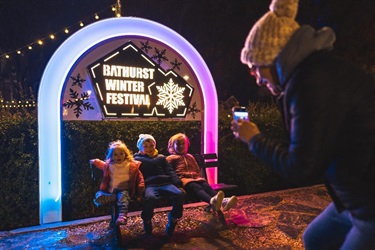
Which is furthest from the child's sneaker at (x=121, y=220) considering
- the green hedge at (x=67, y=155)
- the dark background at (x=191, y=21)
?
the dark background at (x=191, y=21)

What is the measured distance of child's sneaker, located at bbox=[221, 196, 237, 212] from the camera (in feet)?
15.3

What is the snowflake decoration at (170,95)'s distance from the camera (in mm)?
6098

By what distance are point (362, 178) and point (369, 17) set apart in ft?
43.7

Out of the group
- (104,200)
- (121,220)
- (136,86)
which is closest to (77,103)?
(136,86)

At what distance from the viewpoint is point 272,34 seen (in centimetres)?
170

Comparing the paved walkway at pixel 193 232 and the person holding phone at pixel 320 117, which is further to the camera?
the paved walkway at pixel 193 232

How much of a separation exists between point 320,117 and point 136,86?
4.67 metres

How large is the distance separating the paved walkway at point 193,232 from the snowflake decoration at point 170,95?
179 centimetres

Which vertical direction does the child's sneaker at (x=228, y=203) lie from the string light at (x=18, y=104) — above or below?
below

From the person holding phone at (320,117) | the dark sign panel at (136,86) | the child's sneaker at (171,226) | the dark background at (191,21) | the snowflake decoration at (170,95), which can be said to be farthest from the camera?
the dark background at (191,21)

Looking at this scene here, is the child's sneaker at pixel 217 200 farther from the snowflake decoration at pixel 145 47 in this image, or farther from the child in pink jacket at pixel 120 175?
the snowflake decoration at pixel 145 47

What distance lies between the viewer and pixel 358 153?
154 cm

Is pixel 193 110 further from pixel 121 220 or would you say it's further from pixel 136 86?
pixel 121 220

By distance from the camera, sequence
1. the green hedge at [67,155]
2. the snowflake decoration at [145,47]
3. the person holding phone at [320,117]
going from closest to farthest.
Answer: the person holding phone at [320,117] < the green hedge at [67,155] < the snowflake decoration at [145,47]
